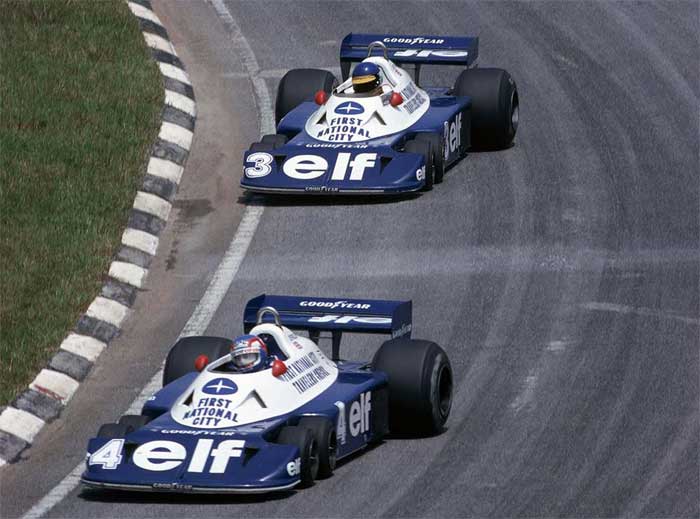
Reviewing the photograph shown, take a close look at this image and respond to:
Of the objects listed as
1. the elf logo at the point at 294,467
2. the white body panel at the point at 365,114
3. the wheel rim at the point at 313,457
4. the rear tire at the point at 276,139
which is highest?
the white body panel at the point at 365,114

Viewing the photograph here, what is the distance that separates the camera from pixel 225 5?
2683 cm

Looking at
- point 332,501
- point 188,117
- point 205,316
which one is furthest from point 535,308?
point 188,117

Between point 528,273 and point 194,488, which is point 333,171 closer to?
point 528,273

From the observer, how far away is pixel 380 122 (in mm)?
20578

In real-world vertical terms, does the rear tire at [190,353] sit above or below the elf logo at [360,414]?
above

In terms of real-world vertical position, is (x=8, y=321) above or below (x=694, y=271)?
below

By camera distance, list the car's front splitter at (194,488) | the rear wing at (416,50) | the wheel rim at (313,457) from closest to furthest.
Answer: the car's front splitter at (194,488), the wheel rim at (313,457), the rear wing at (416,50)

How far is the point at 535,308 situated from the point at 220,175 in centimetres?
→ 502

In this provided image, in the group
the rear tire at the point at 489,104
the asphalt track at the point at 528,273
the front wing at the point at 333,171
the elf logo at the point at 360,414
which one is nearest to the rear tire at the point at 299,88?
the asphalt track at the point at 528,273

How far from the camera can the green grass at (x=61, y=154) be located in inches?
678

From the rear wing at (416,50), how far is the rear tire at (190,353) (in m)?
7.51

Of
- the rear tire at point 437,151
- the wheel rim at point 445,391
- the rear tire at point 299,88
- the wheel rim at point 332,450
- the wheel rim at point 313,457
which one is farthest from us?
the rear tire at point 299,88

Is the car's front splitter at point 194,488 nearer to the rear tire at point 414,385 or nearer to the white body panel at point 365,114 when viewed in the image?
the rear tire at point 414,385

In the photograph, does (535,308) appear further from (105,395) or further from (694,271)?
(105,395)
